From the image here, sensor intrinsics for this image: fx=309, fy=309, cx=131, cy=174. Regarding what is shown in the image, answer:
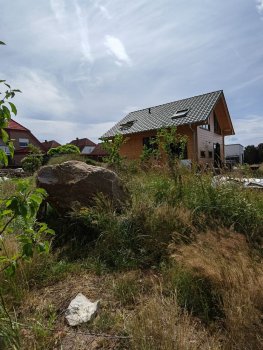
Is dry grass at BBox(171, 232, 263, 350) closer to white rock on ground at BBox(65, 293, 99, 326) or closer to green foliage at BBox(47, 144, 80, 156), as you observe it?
white rock on ground at BBox(65, 293, 99, 326)

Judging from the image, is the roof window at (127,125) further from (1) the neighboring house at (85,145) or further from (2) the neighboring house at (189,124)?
(1) the neighboring house at (85,145)

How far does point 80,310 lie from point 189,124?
16.3 metres

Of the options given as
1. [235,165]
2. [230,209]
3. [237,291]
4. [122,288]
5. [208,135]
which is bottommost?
[122,288]

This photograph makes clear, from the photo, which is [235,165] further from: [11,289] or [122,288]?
[11,289]

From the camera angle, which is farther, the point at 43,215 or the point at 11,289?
the point at 43,215

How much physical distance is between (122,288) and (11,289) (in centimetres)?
102

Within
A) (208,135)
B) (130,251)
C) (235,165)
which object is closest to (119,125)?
(208,135)

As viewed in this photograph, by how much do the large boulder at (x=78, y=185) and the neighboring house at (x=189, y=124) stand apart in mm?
12887

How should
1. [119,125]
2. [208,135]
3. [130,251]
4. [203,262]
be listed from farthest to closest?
1. [119,125]
2. [208,135]
3. [130,251]
4. [203,262]

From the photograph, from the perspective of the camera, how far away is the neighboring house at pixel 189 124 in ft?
60.3

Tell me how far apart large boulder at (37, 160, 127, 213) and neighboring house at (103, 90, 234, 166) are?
42.3 ft

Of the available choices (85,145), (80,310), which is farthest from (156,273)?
(85,145)

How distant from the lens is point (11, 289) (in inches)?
112

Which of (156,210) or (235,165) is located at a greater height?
(235,165)
